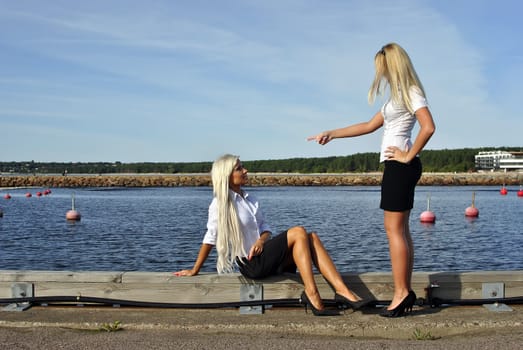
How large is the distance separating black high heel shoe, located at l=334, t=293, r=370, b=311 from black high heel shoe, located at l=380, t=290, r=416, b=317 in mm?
191

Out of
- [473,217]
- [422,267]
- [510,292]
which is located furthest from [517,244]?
[510,292]

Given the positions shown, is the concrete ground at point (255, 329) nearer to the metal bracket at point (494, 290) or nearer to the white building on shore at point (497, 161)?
the metal bracket at point (494, 290)

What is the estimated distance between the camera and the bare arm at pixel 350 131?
5715 mm

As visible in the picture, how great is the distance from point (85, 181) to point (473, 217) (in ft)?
259

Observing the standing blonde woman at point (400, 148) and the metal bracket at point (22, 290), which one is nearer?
the standing blonde woman at point (400, 148)

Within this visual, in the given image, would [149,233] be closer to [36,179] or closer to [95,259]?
[95,259]

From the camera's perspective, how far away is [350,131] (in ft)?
19.3

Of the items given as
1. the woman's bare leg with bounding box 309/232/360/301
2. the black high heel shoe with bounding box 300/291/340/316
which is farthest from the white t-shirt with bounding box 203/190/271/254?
the black high heel shoe with bounding box 300/291/340/316

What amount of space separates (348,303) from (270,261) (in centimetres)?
79

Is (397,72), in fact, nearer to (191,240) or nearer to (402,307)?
(402,307)

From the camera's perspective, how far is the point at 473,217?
1345 inches

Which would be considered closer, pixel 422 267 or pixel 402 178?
pixel 402 178

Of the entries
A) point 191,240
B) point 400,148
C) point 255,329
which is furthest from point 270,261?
point 191,240

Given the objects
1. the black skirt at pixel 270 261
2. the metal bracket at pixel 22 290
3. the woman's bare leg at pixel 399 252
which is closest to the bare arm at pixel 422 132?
the woman's bare leg at pixel 399 252
